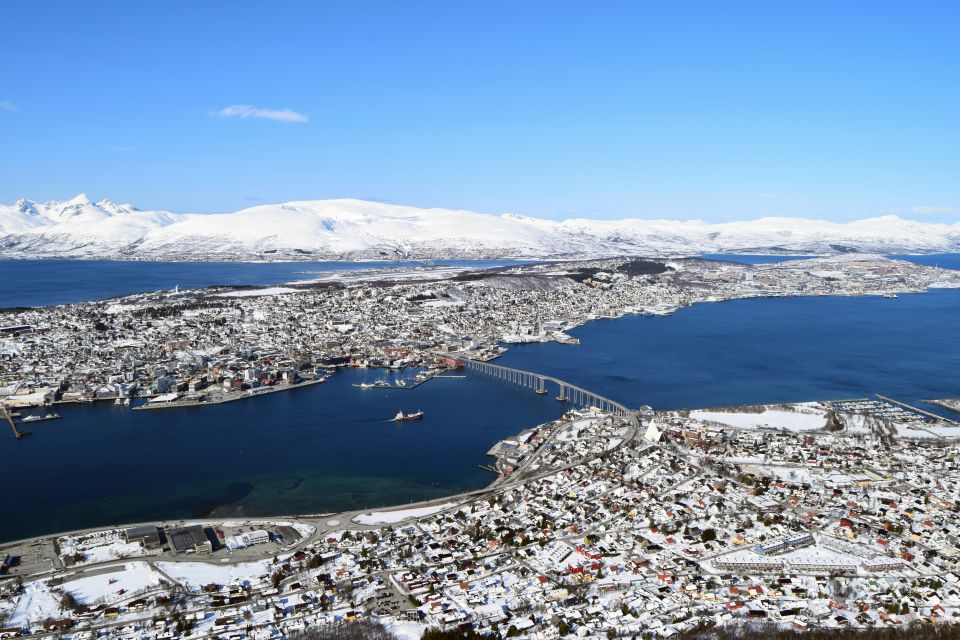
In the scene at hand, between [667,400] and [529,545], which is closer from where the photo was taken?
[529,545]

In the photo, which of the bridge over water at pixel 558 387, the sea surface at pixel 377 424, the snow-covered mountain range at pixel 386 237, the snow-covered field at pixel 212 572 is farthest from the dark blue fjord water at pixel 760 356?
the snow-covered mountain range at pixel 386 237

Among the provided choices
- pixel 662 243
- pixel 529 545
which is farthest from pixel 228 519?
pixel 662 243

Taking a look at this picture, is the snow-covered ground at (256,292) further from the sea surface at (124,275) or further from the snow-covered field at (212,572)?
the snow-covered field at (212,572)

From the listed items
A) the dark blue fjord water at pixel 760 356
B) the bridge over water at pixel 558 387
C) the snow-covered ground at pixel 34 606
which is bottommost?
the snow-covered ground at pixel 34 606

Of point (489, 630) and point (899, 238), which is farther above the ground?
point (899, 238)

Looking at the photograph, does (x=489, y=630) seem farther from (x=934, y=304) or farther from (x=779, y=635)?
(x=934, y=304)
